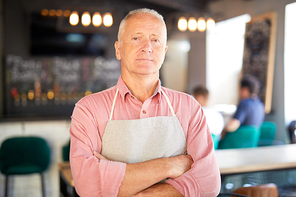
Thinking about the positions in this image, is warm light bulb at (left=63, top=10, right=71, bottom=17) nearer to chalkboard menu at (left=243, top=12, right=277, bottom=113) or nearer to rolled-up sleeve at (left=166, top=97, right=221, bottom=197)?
rolled-up sleeve at (left=166, top=97, right=221, bottom=197)

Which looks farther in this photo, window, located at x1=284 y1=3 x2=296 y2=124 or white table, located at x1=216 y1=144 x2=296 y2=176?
window, located at x1=284 y1=3 x2=296 y2=124

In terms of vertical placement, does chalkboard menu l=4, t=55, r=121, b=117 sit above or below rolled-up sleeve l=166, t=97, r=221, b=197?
above

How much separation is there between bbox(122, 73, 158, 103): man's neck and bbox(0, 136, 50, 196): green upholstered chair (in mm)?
2498

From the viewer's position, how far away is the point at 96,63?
248 inches

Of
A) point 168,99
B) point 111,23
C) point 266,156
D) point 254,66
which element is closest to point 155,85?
point 168,99

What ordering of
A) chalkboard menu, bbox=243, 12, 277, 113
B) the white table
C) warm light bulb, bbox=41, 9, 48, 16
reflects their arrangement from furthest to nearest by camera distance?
warm light bulb, bbox=41, 9, 48, 16 < chalkboard menu, bbox=243, 12, 277, 113 < the white table

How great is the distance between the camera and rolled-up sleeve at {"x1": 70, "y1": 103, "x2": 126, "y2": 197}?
1.27 metres

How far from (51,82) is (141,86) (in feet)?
15.9

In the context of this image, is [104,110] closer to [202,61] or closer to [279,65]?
[279,65]

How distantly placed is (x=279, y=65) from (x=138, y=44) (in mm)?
4131

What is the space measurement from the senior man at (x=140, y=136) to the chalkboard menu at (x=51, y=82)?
4422mm

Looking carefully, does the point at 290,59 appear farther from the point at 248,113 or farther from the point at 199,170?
the point at 199,170

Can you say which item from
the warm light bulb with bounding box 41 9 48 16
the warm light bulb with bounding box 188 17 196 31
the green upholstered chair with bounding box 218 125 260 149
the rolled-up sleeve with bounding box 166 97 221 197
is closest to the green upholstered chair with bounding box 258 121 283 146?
the green upholstered chair with bounding box 218 125 260 149

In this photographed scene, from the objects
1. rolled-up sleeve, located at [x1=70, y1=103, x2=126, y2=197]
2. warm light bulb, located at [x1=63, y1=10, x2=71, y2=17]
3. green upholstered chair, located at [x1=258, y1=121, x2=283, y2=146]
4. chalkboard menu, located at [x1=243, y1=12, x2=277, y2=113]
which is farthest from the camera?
chalkboard menu, located at [x1=243, y1=12, x2=277, y2=113]
